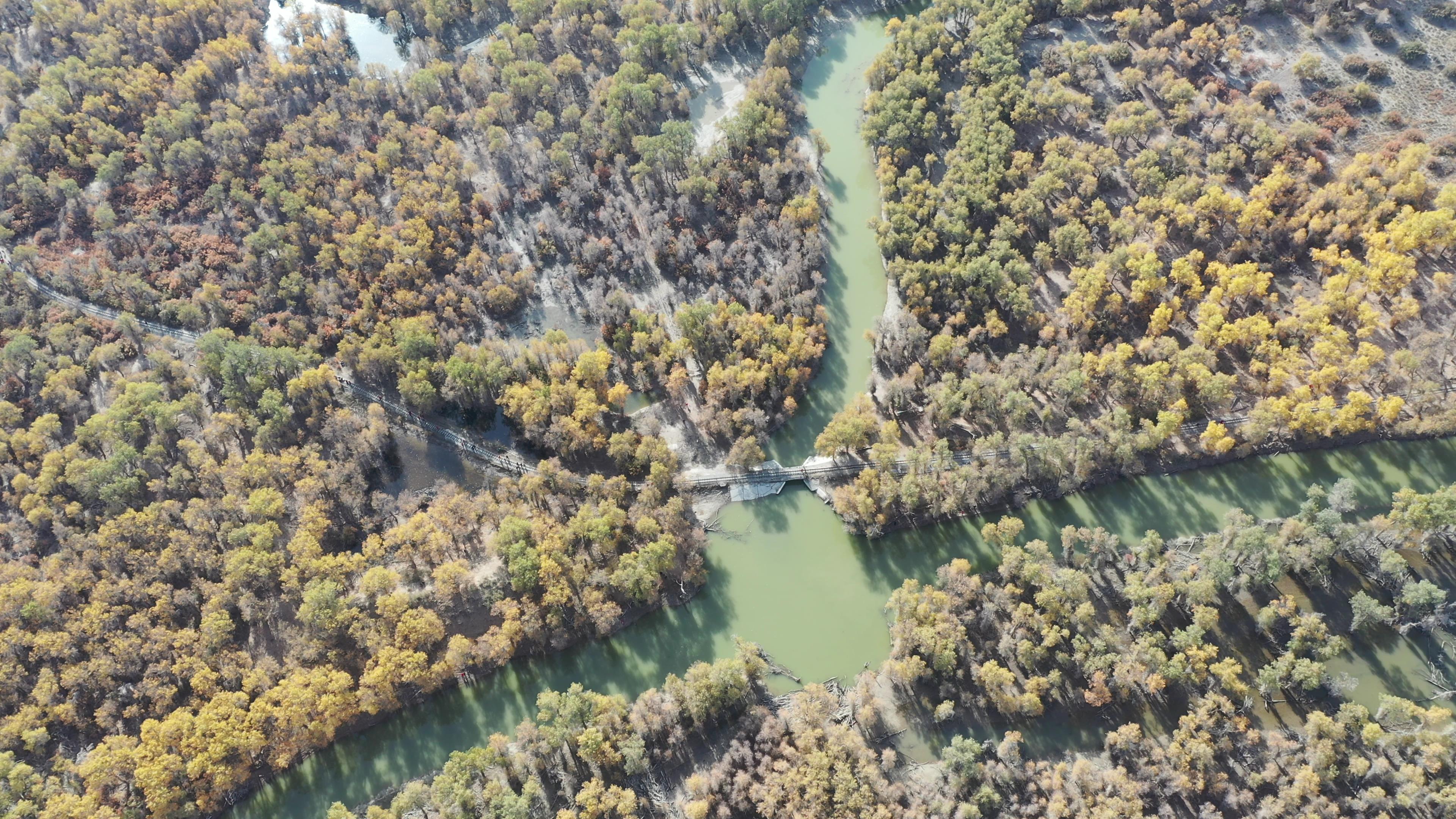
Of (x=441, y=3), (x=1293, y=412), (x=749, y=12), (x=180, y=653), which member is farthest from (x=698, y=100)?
(x=180, y=653)

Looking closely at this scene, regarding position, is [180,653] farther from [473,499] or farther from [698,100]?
[698,100]

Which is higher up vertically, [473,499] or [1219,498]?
[473,499]

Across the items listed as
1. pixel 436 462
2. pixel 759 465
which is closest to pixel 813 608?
pixel 759 465

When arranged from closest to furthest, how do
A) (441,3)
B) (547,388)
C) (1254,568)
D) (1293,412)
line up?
1. (1254,568)
2. (1293,412)
3. (547,388)
4. (441,3)

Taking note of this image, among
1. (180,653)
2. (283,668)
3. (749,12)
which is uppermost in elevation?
(749,12)

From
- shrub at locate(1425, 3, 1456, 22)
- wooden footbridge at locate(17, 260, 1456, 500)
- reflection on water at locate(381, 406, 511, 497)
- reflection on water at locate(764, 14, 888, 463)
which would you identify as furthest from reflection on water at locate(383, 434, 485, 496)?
shrub at locate(1425, 3, 1456, 22)

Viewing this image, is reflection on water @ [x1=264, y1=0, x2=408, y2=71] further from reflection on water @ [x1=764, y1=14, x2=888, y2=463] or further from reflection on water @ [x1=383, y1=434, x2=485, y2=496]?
reflection on water @ [x1=383, y1=434, x2=485, y2=496]
